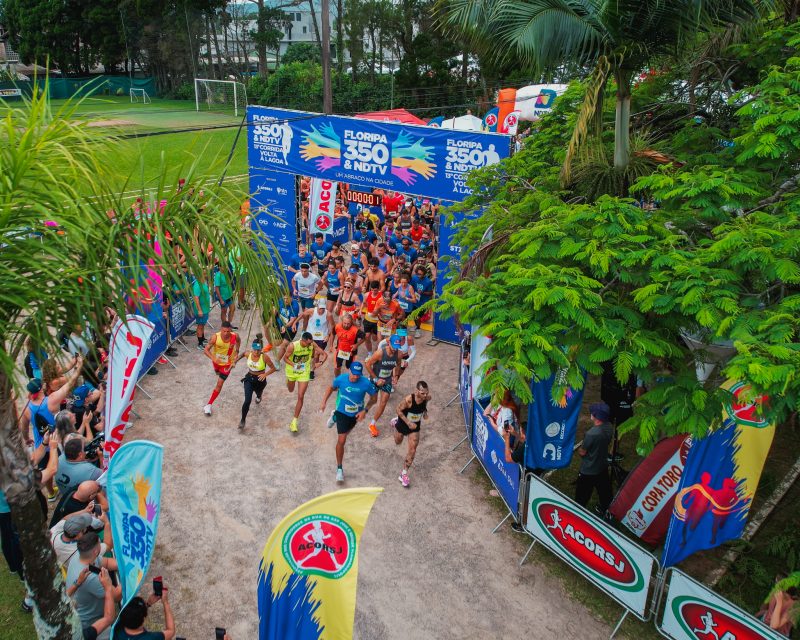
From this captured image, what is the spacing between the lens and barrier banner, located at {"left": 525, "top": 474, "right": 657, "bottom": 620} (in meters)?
6.68

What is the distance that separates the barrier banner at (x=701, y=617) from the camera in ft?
18.5

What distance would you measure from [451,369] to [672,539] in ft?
22.1

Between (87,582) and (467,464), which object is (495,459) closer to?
(467,464)

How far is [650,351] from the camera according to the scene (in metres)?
5.94

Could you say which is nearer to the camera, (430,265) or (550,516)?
(550,516)

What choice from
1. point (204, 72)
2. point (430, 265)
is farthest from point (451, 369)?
point (204, 72)

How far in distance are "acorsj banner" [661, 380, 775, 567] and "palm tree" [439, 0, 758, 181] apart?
361 cm

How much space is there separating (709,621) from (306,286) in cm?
949

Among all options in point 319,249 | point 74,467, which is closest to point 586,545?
point 74,467

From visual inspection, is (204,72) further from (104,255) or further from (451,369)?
(104,255)

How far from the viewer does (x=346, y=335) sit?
1147 centimetres

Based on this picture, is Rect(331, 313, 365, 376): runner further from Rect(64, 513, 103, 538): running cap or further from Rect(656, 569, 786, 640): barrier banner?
Rect(656, 569, 786, 640): barrier banner

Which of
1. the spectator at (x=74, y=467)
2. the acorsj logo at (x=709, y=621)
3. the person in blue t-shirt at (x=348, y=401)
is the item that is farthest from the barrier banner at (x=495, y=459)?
the spectator at (x=74, y=467)

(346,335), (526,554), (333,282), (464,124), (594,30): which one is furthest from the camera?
(464,124)
